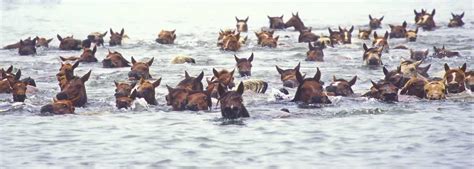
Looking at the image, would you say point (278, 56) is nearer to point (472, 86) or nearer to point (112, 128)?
point (472, 86)

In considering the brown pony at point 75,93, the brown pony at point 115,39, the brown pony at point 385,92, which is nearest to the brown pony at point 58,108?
the brown pony at point 75,93

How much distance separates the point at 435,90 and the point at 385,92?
133cm

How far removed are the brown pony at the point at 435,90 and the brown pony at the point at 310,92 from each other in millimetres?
2576

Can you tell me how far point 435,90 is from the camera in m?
22.4

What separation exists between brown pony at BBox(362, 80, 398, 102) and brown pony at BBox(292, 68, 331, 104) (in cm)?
136

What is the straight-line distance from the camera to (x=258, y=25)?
5972cm

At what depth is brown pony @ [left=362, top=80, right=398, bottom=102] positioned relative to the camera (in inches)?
870

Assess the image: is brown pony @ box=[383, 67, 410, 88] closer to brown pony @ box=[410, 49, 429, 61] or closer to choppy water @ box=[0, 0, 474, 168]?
choppy water @ box=[0, 0, 474, 168]

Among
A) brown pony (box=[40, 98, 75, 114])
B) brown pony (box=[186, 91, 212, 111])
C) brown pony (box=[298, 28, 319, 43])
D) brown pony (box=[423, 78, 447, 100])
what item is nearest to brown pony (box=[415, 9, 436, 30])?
brown pony (box=[298, 28, 319, 43])

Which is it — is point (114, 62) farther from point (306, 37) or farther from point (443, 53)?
point (306, 37)

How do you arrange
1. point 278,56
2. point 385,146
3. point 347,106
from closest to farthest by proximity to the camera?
point 385,146
point 347,106
point 278,56

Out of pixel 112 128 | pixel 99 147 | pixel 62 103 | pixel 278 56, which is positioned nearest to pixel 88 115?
pixel 62 103

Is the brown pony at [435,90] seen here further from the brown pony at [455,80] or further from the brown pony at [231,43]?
the brown pony at [231,43]

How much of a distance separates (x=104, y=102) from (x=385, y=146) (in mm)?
8731
